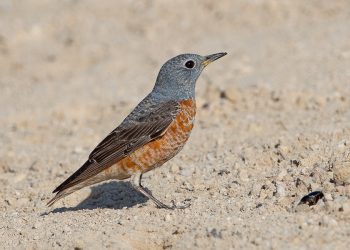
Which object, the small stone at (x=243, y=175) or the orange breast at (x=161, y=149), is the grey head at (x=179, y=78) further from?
the small stone at (x=243, y=175)

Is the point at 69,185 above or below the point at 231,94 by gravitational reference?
below

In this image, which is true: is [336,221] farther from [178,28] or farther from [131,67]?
[178,28]

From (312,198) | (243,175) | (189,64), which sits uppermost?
(189,64)

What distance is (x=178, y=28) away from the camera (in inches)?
715

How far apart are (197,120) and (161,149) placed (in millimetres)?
3624

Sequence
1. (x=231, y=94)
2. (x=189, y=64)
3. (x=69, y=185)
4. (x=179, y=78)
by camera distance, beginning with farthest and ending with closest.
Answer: (x=231, y=94), (x=189, y=64), (x=179, y=78), (x=69, y=185)

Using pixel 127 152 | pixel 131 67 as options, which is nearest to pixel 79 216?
pixel 127 152

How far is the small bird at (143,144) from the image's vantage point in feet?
30.8

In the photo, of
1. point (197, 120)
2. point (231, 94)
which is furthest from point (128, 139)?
point (231, 94)

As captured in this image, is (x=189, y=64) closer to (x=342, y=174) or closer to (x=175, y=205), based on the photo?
(x=175, y=205)

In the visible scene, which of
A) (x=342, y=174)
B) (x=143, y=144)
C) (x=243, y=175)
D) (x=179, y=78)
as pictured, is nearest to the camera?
(x=342, y=174)

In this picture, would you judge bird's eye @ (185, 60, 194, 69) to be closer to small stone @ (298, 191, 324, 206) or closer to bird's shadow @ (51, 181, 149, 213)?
bird's shadow @ (51, 181, 149, 213)

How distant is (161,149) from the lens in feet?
30.8

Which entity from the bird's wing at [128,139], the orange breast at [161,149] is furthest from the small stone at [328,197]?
the bird's wing at [128,139]
